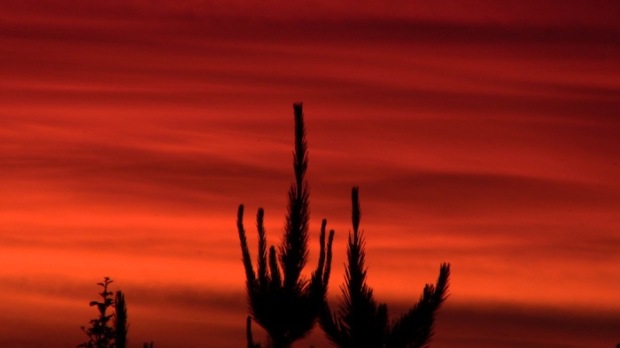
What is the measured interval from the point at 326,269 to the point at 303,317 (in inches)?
9.9

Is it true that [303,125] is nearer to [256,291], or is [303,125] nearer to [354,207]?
[354,207]

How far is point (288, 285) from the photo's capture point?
16.2 feet

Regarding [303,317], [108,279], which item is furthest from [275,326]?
[108,279]

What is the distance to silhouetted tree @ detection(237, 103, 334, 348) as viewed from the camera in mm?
4902

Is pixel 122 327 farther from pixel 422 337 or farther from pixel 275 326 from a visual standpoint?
pixel 422 337

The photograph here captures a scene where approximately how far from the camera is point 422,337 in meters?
4.88

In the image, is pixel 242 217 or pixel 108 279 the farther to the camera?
pixel 108 279

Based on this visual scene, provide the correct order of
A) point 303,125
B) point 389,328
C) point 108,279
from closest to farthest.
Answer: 1. point 303,125
2. point 389,328
3. point 108,279

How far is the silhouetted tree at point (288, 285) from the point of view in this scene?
490 cm

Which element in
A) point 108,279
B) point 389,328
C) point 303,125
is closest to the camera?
point 303,125

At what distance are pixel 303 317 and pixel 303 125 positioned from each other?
0.96m

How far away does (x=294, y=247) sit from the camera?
198 inches

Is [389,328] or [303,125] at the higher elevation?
[303,125]

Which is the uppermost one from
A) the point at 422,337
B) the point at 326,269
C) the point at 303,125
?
the point at 303,125
